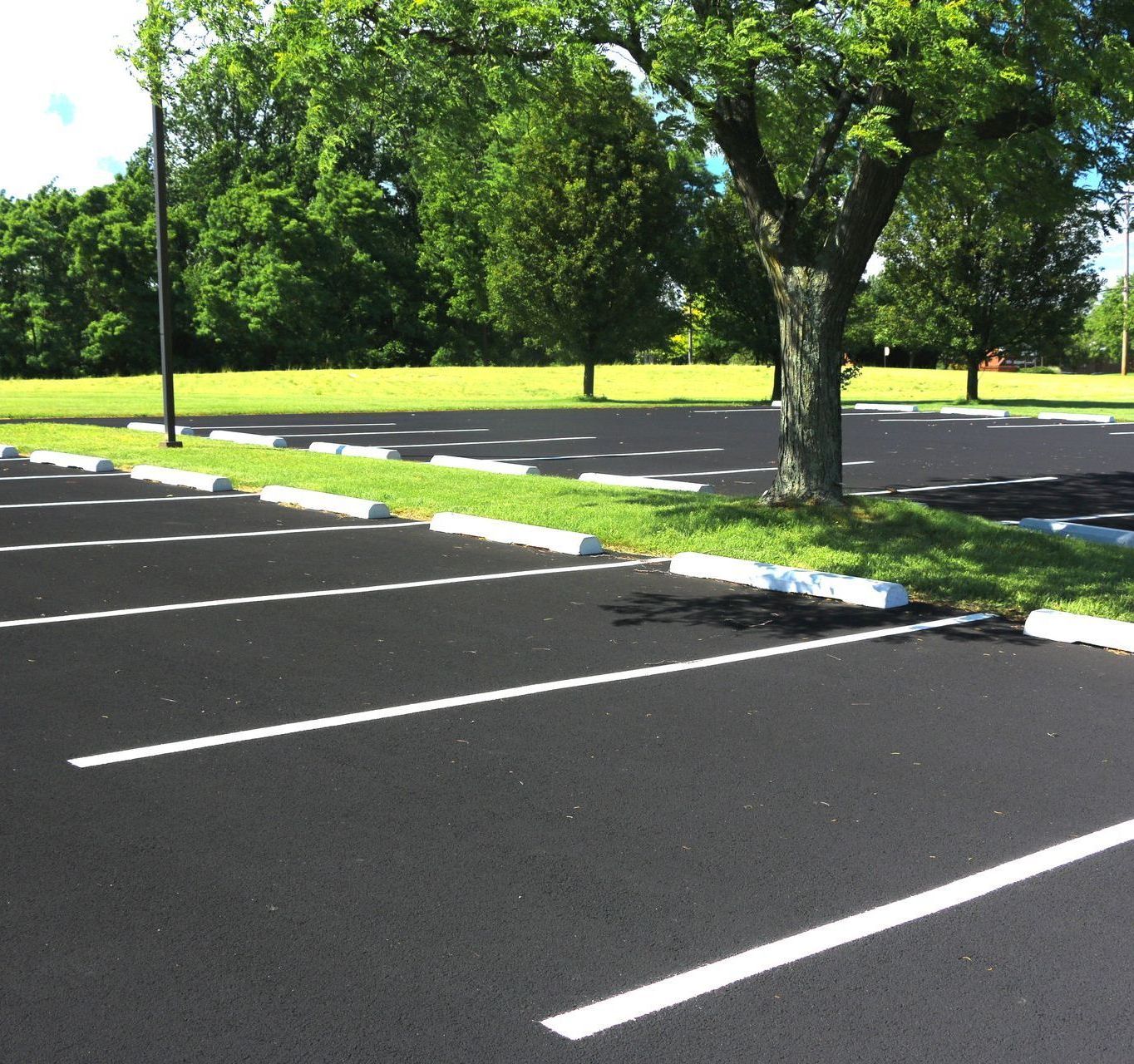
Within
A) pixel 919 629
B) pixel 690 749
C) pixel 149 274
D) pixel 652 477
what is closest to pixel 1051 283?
pixel 652 477

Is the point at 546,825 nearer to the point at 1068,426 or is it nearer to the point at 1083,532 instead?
the point at 1083,532

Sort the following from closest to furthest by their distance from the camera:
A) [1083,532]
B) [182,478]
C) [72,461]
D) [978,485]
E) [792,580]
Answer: [792,580], [1083,532], [182,478], [978,485], [72,461]

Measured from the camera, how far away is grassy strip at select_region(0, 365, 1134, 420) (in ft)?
103

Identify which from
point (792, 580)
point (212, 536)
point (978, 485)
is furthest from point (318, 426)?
point (792, 580)

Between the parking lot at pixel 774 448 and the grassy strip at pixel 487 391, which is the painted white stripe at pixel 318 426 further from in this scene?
the grassy strip at pixel 487 391

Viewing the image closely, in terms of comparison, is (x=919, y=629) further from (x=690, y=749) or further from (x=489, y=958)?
(x=489, y=958)

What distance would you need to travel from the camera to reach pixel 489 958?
3.46m

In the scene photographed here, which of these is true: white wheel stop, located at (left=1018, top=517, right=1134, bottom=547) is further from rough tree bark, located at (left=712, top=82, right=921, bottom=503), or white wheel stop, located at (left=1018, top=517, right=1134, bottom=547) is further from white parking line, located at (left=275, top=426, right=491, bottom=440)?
white parking line, located at (left=275, top=426, right=491, bottom=440)

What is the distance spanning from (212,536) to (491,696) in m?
5.50

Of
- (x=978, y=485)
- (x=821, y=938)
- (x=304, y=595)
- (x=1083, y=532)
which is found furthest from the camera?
(x=978, y=485)

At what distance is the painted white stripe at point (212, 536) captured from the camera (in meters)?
10.1

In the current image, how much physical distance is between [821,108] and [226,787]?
371 inches

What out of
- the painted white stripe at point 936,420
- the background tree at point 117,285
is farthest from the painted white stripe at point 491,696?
the background tree at point 117,285

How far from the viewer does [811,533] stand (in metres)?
10.4
